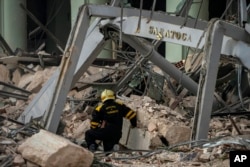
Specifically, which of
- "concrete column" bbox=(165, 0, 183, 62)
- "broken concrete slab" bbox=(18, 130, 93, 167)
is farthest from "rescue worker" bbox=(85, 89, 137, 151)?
"concrete column" bbox=(165, 0, 183, 62)

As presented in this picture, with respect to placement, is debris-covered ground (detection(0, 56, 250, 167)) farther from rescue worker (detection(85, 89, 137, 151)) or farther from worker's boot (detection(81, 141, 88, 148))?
rescue worker (detection(85, 89, 137, 151))

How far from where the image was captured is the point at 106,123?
9.64m

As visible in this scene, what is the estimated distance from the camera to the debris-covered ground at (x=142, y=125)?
23.9 ft

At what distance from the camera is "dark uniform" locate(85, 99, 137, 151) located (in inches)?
376

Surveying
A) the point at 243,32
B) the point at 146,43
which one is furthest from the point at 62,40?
the point at 243,32

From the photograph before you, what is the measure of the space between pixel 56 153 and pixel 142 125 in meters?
3.87

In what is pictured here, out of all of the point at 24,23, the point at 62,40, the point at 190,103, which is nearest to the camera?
the point at 190,103

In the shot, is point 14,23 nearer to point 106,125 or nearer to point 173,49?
point 173,49

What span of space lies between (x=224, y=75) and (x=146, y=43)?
3600 millimetres

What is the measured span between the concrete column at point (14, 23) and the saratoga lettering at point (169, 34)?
13.3 metres

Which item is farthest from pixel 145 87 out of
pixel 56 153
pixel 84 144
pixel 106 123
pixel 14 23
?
pixel 14 23

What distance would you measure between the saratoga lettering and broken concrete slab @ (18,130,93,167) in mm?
2597

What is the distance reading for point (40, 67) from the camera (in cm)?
1511

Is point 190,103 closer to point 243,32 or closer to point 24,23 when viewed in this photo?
point 243,32
